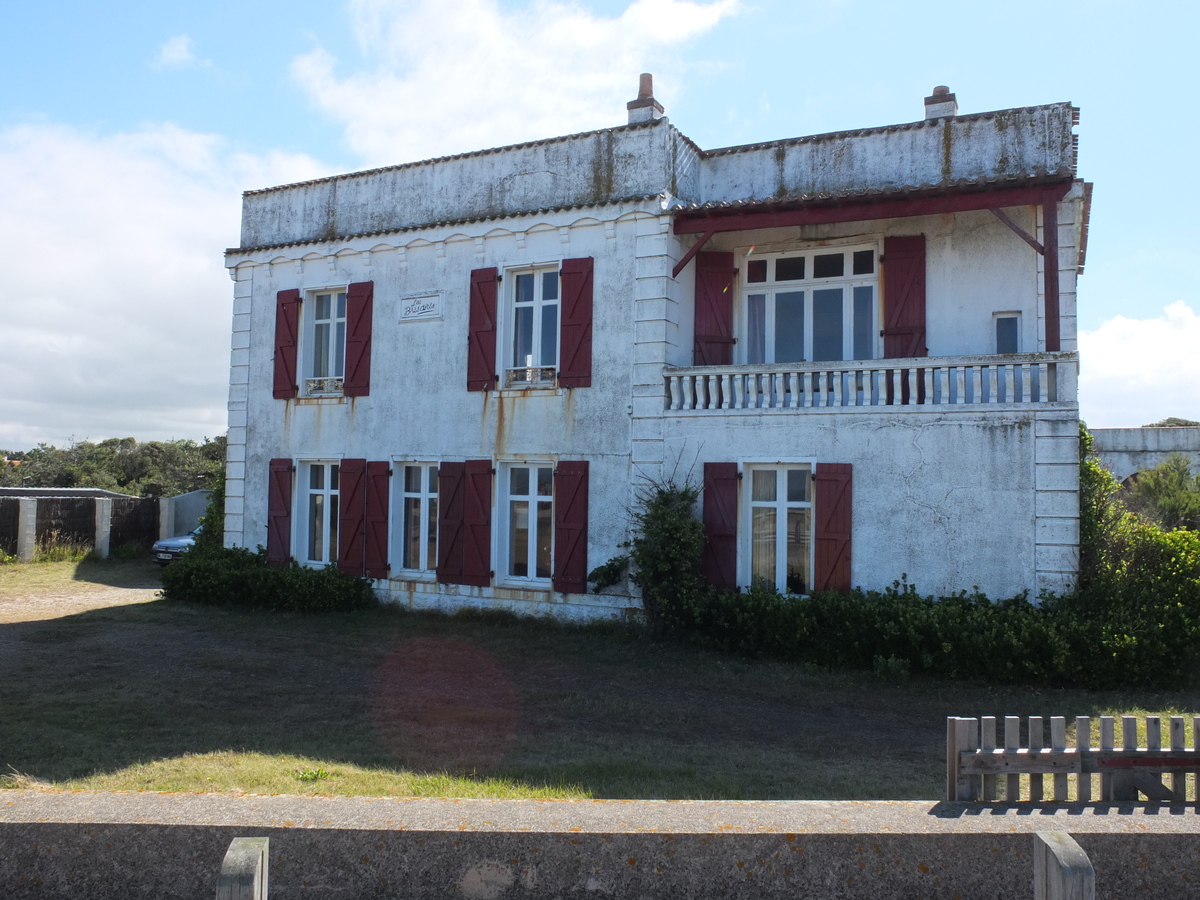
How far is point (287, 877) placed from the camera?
3.35m

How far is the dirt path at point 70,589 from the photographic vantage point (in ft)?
46.4

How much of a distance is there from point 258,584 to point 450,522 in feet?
11.1

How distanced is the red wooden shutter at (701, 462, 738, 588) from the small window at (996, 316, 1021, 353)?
3.62 meters

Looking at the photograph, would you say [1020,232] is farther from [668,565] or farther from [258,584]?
[258,584]

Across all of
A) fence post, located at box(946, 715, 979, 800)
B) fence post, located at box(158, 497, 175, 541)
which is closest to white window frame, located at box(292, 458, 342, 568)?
fence post, located at box(158, 497, 175, 541)

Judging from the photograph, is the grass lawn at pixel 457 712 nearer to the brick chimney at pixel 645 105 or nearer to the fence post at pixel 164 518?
the brick chimney at pixel 645 105

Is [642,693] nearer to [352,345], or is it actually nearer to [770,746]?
[770,746]

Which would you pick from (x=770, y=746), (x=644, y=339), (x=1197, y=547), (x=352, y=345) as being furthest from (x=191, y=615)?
(x=1197, y=547)

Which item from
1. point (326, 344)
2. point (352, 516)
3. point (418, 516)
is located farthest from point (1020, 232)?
point (326, 344)

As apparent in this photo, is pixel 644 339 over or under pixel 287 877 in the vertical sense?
over

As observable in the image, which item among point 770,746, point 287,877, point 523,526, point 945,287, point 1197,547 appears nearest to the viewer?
point 287,877

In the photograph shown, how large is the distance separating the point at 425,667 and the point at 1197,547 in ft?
27.8

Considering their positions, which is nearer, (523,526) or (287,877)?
(287,877)

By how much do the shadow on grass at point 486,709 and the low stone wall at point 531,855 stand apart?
2.22 meters
